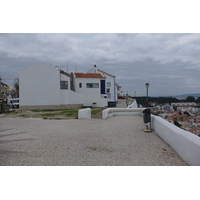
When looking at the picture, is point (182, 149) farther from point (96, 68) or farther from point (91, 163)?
point (96, 68)

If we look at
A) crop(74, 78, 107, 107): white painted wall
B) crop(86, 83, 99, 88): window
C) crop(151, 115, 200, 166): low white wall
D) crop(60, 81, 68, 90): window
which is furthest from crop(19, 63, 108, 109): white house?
crop(151, 115, 200, 166): low white wall

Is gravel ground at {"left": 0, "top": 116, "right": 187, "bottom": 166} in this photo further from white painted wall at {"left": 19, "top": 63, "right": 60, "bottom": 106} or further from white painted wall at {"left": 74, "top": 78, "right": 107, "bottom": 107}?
white painted wall at {"left": 74, "top": 78, "right": 107, "bottom": 107}

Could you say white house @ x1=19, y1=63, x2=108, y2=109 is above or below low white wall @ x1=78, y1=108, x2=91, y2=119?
above

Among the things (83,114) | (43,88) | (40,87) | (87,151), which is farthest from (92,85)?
(87,151)

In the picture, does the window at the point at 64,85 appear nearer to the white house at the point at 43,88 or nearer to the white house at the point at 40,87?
the white house at the point at 43,88

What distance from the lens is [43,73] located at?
26844 millimetres

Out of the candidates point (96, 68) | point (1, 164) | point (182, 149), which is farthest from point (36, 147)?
point (96, 68)

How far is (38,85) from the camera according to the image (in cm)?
2670

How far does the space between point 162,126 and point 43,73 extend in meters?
22.3

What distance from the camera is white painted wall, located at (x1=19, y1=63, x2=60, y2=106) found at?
26500 mm

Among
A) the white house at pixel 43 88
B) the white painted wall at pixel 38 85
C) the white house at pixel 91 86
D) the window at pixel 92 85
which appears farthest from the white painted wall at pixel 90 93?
the white painted wall at pixel 38 85

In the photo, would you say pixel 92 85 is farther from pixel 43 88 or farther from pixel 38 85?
pixel 38 85

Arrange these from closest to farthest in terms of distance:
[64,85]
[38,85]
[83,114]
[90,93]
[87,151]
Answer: [87,151] < [83,114] < [38,85] < [64,85] < [90,93]

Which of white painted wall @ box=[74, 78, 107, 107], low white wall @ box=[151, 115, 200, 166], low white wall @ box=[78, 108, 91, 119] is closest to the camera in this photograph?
low white wall @ box=[151, 115, 200, 166]
